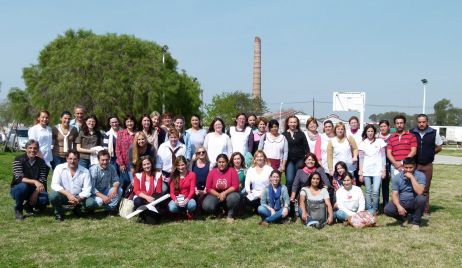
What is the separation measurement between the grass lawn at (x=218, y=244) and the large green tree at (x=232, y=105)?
155ft

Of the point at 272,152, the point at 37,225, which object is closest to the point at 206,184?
the point at 272,152

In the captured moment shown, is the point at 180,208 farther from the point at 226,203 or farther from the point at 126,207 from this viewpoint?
the point at 126,207

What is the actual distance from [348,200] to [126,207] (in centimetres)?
352

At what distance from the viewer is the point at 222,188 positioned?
26.4 ft

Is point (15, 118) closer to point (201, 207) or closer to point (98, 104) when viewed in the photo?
point (98, 104)

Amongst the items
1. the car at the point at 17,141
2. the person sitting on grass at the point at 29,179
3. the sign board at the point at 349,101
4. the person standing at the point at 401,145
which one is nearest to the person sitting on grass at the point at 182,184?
the person sitting on grass at the point at 29,179

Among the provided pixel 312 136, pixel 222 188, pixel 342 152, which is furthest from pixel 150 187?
pixel 342 152

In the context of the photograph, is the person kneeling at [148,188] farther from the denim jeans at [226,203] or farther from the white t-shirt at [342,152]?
the white t-shirt at [342,152]

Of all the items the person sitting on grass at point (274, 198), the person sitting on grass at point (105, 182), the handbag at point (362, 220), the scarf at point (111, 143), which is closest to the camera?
the handbag at point (362, 220)

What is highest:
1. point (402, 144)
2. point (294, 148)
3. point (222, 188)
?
point (402, 144)

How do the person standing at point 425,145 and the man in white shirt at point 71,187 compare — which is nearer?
the man in white shirt at point 71,187

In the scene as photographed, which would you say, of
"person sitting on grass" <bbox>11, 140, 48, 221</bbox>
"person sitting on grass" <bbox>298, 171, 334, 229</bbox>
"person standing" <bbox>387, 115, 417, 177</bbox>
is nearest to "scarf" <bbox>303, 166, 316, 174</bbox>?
"person sitting on grass" <bbox>298, 171, 334, 229</bbox>

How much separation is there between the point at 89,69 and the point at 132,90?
9.70 ft

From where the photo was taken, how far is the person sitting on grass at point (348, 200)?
766 cm
